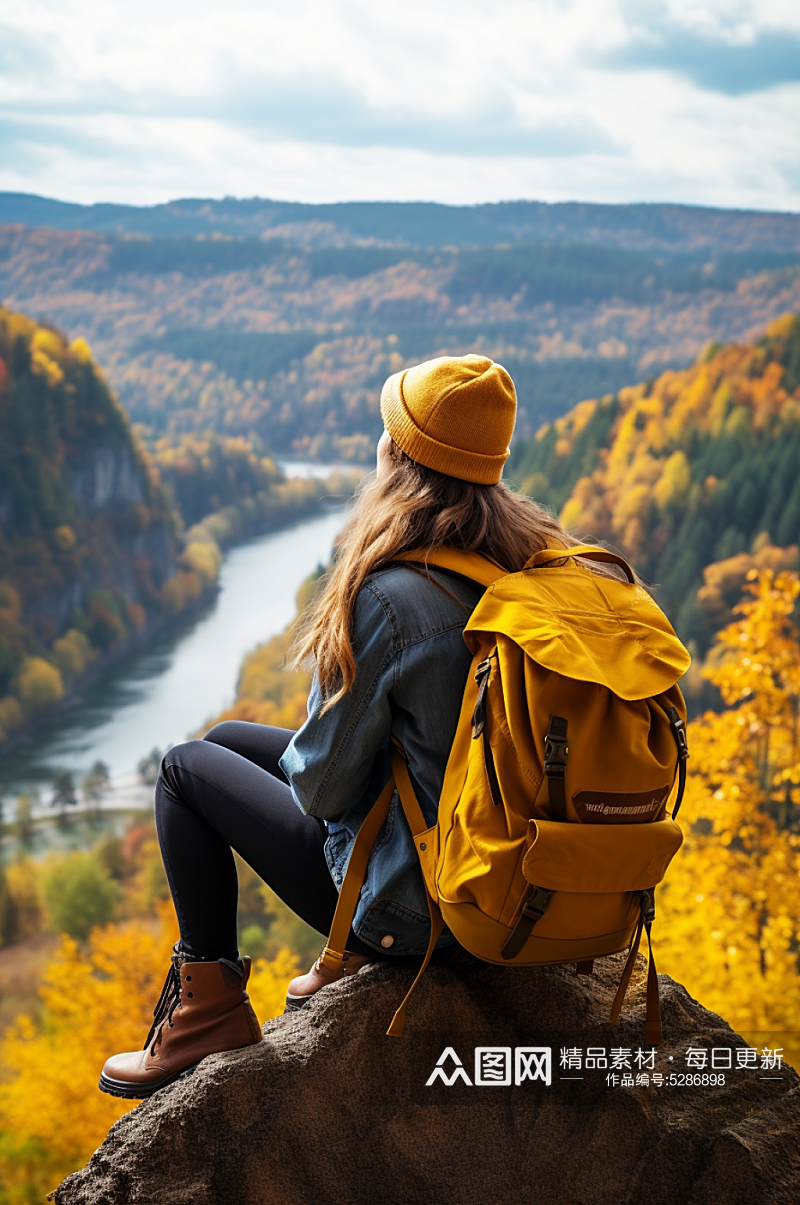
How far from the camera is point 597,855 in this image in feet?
5.55

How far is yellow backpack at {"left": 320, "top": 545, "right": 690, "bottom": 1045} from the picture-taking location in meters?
1.66

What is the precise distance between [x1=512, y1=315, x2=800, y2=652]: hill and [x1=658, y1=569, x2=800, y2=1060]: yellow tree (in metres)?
15.5

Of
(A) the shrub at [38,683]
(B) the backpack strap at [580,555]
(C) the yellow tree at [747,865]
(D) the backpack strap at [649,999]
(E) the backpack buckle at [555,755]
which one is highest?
(B) the backpack strap at [580,555]

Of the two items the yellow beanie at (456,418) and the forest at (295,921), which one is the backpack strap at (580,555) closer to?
the yellow beanie at (456,418)

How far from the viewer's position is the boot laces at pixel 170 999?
2189mm

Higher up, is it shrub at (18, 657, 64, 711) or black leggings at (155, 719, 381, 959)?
black leggings at (155, 719, 381, 959)

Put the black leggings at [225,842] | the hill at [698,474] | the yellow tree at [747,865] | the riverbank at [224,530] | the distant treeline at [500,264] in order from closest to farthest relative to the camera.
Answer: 1. the black leggings at [225,842]
2. the yellow tree at [747,865]
3. the hill at [698,474]
4. the riverbank at [224,530]
5. the distant treeline at [500,264]

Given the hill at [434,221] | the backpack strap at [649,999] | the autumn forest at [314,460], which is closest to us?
the backpack strap at [649,999]

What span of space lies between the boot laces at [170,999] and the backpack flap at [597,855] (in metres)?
0.92

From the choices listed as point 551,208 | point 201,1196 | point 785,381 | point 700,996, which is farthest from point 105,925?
point 551,208

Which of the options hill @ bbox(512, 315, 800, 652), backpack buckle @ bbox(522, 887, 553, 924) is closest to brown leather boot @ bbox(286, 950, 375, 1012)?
backpack buckle @ bbox(522, 887, 553, 924)

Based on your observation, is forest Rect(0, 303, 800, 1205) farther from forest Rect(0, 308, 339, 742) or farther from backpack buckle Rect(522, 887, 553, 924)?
backpack buckle Rect(522, 887, 553, 924)

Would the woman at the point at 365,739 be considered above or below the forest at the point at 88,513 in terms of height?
above

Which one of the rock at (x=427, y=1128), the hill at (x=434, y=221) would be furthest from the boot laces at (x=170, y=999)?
the hill at (x=434, y=221)
